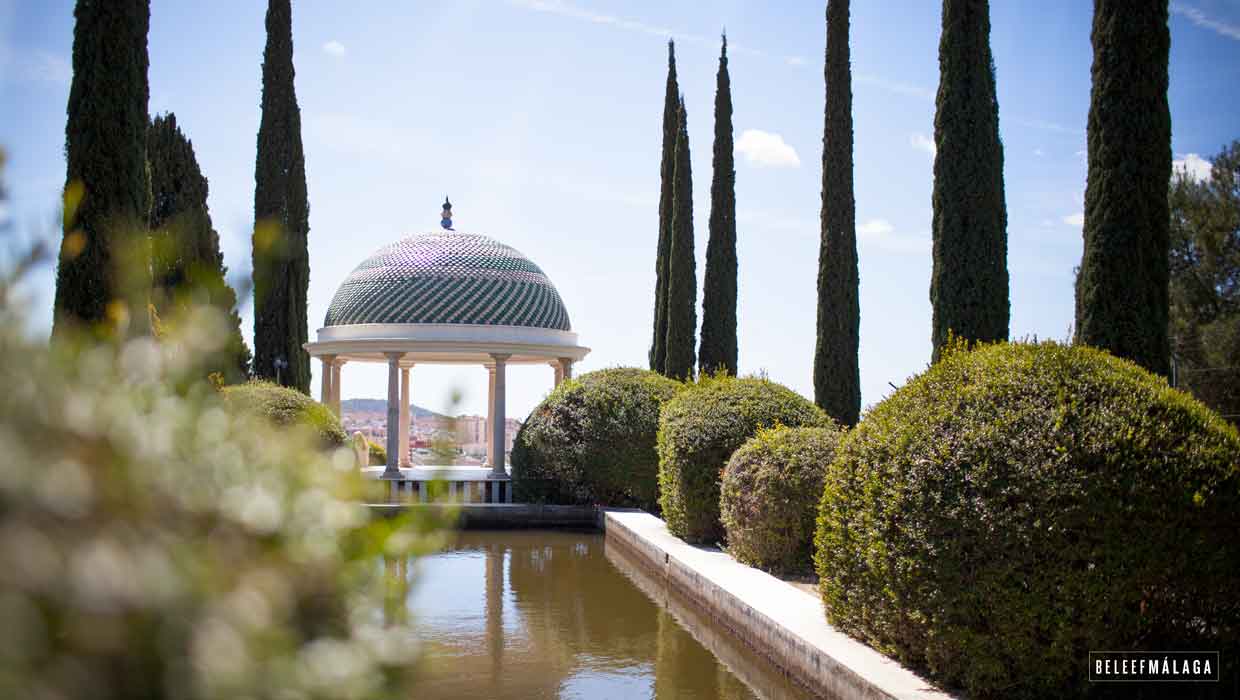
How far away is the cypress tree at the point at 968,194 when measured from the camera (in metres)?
14.2

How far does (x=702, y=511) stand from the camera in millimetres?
14641

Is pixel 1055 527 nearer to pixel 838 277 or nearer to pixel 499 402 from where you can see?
pixel 838 277

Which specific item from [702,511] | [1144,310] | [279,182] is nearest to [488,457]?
[279,182]

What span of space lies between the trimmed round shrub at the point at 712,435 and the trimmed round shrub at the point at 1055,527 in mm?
7280

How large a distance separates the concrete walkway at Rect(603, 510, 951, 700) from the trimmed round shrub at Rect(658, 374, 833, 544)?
0.46 meters

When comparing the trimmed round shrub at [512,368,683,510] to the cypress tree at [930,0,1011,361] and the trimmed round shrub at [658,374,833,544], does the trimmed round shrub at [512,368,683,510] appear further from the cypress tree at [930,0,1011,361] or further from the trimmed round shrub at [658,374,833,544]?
the cypress tree at [930,0,1011,361]

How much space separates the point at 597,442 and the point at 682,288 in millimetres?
5770

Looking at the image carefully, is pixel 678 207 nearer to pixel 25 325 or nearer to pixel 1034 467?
pixel 1034 467

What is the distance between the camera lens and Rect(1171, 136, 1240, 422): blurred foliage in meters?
29.6

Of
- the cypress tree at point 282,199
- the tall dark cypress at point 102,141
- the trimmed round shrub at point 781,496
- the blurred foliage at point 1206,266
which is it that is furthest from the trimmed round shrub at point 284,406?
the blurred foliage at point 1206,266

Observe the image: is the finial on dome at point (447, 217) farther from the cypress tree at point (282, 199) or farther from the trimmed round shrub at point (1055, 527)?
the trimmed round shrub at point (1055, 527)

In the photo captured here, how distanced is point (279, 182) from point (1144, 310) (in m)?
20.3

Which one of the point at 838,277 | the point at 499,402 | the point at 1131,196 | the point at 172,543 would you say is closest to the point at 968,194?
the point at 1131,196

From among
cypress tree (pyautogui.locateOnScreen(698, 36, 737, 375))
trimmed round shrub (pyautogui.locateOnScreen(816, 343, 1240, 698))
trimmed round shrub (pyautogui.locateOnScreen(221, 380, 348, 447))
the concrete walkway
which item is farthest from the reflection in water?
cypress tree (pyautogui.locateOnScreen(698, 36, 737, 375))
